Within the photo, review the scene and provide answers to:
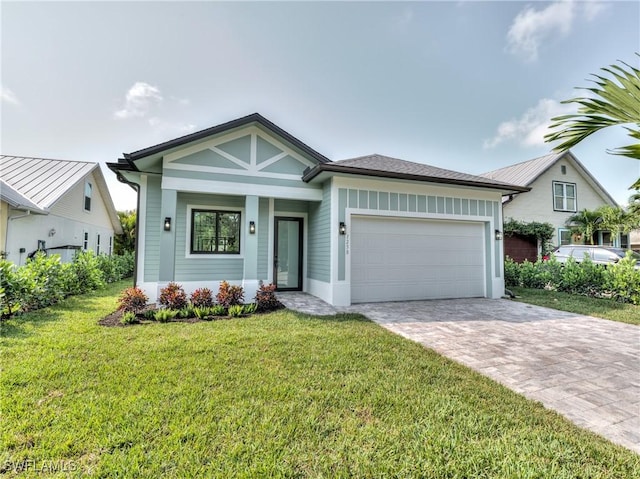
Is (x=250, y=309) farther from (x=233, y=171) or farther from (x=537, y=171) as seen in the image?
(x=537, y=171)

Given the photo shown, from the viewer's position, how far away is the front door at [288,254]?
9.75 m

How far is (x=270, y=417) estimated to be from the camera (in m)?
2.69

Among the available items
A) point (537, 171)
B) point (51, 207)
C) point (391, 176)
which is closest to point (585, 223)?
point (537, 171)

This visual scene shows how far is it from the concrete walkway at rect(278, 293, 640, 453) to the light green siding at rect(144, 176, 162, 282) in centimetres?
367

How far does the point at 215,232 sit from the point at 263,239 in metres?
1.46

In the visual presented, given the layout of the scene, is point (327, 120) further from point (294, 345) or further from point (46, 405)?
point (46, 405)

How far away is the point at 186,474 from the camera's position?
79.4 inches

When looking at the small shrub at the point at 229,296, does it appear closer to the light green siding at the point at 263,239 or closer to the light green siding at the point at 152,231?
the light green siding at the point at 263,239

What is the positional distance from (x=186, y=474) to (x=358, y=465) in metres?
1.20

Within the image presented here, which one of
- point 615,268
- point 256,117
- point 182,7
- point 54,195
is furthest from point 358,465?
point 54,195

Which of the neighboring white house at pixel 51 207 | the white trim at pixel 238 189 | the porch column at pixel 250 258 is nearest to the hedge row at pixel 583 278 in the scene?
the white trim at pixel 238 189

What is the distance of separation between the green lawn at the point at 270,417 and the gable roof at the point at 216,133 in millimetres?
4506

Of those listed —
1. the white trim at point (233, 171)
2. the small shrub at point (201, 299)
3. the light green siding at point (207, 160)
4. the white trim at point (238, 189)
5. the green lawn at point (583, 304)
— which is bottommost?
the green lawn at point (583, 304)

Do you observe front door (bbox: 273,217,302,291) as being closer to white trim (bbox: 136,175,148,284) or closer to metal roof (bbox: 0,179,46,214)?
white trim (bbox: 136,175,148,284)
